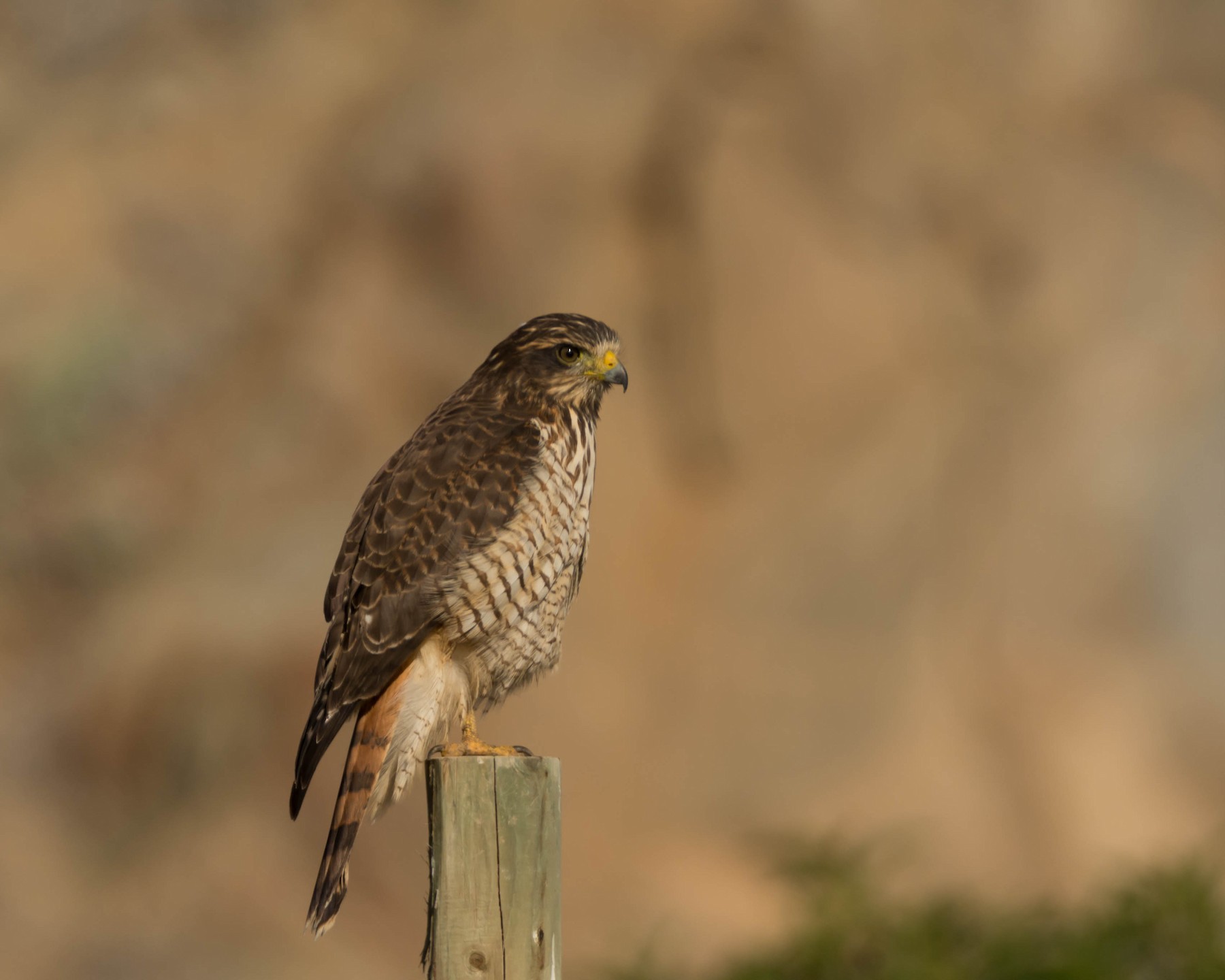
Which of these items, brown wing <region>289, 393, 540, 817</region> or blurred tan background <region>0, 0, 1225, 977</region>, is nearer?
brown wing <region>289, 393, 540, 817</region>

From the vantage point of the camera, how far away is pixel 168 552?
12.0m

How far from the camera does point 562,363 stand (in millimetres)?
4152

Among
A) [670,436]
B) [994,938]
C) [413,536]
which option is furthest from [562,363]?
[670,436]

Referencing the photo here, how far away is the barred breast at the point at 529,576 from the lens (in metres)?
3.82

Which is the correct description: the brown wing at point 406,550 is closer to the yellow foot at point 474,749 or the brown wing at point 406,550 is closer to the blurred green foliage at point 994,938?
the yellow foot at point 474,749

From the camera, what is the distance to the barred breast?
12.5 feet

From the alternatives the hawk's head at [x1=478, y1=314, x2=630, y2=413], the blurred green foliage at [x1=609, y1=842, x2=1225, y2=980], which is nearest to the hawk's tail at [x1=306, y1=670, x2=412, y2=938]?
the hawk's head at [x1=478, y1=314, x2=630, y2=413]

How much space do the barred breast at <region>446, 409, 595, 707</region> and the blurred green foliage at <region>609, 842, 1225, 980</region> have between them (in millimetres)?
1604

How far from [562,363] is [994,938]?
8.18ft

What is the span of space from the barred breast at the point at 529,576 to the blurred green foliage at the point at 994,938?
5.26 feet

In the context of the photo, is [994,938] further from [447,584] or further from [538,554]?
[447,584]

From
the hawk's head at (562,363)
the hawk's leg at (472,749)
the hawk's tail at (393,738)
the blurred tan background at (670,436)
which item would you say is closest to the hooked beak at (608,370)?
the hawk's head at (562,363)

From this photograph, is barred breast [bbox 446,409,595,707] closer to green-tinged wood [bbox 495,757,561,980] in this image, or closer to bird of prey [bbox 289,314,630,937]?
bird of prey [bbox 289,314,630,937]

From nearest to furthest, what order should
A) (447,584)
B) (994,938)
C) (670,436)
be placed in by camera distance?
(447,584) → (994,938) → (670,436)
